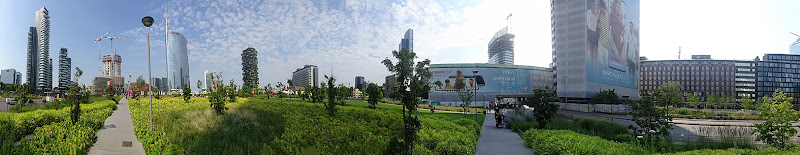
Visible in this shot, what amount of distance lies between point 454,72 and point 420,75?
78444mm

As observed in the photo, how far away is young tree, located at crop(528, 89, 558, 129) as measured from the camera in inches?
701

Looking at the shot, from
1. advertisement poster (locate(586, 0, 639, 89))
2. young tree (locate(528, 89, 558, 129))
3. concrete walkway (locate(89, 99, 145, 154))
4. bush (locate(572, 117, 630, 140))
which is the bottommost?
bush (locate(572, 117, 630, 140))

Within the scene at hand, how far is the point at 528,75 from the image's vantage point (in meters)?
90.8

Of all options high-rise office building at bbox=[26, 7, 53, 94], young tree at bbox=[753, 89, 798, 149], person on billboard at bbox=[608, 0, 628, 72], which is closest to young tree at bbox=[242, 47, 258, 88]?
high-rise office building at bbox=[26, 7, 53, 94]

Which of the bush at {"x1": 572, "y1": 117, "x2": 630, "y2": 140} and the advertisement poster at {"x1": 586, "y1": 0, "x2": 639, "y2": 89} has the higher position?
the advertisement poster at {"x1": 586, "y1": 0, "x2": 639, "y2": 89}

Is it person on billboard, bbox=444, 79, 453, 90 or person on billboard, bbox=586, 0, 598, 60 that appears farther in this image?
person on billboard, bbox=444, 79, 453, 90

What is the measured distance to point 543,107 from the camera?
707 inches

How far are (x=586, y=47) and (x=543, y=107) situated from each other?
64.3 m

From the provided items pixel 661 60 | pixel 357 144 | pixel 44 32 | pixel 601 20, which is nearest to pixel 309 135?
pixel 357 144

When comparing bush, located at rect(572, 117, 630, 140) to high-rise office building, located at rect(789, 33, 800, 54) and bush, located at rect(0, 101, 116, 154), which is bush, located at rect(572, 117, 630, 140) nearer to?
bush, located at rect(0, 101, 116, 154)

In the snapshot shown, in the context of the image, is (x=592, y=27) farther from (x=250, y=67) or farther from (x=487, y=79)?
(x=250, y=67)

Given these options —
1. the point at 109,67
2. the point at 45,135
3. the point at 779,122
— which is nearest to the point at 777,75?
the point at 779,122

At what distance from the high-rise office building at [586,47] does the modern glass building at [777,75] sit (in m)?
90.0

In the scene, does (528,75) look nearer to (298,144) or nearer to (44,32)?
(298,144)
